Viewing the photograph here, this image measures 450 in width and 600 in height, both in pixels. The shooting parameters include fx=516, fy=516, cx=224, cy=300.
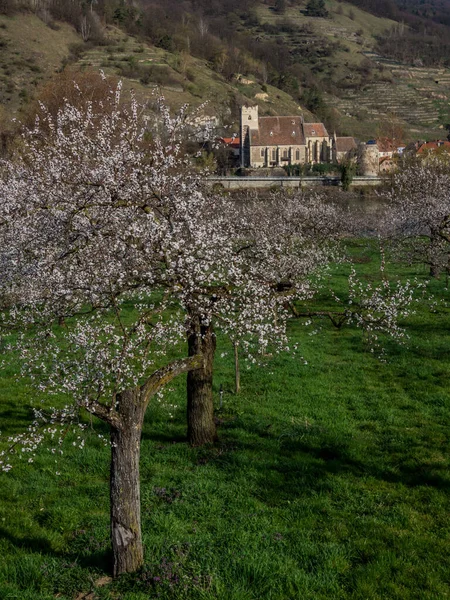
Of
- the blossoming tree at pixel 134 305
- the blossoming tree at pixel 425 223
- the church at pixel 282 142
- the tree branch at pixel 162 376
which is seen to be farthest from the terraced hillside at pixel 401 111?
the tree branch at pixel 162 376

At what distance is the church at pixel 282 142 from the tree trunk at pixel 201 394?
12170 centimetres

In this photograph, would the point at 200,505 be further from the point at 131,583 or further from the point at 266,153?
the point at 266,153

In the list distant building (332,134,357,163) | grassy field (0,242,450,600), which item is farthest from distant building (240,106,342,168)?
grassy field (0,242,450,600)

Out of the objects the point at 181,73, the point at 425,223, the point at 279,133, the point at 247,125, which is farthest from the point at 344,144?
the point at 425,223

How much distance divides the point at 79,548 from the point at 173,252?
4.24 meters

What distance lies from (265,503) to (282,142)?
424 feet

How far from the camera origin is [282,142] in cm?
12900

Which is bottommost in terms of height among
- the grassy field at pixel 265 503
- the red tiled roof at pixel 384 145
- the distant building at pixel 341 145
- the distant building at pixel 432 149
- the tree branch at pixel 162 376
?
the grassy field at pixel 265 503

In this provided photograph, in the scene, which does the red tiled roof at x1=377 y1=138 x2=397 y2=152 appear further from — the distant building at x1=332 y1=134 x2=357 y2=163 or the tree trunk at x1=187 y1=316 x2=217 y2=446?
the tree trunk at x1=187 y1=316 x2=217 y2=446

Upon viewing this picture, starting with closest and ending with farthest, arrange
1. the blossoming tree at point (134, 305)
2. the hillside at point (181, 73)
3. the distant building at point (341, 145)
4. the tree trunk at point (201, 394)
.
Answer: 1. the blossoming tree at point (134, 305)
2. the tree trunk at point (201, 394)
3. the hillside at point (181, 73)
4. the distant building at point (341, 145)

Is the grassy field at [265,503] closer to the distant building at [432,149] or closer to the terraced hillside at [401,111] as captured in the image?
the distant building at [432,149]

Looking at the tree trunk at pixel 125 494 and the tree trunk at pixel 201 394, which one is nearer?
the tree trunk at pixel 125 494

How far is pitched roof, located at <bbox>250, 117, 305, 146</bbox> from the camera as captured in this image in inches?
5059

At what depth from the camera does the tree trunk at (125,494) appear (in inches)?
229
